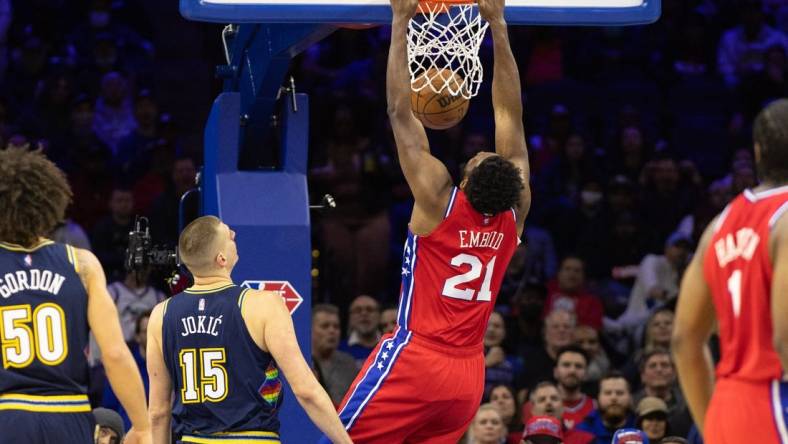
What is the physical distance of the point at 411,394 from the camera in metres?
6.45

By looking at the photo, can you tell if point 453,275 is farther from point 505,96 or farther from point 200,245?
point 200,245

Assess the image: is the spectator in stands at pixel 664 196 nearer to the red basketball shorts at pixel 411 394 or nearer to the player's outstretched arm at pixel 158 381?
the red basketball shorts at pixel 411 394

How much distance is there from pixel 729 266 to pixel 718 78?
11096mm

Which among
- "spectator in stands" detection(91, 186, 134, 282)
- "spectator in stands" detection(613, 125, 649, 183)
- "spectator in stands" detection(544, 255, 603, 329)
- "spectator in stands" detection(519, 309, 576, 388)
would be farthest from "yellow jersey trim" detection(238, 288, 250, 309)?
"spectator in stands" detection(613, 125, 649, 183)

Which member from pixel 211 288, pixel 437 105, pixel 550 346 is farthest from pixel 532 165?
pixel 211 288

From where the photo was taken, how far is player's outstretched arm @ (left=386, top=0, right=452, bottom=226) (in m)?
6.49

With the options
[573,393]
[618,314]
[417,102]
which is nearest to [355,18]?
[417,102]

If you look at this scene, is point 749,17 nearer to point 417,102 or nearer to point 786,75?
point 786,75

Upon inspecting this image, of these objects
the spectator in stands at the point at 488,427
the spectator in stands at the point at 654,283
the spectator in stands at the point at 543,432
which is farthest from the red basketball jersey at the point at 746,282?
the spectator in stands at the point at 654,283

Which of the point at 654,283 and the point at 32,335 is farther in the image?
the point at 654,283

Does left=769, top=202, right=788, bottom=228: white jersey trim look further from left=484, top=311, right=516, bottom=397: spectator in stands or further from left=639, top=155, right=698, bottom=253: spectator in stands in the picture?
left=639, top=155, right=698, bottom=253: spectator in stands

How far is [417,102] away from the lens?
7.04 meters

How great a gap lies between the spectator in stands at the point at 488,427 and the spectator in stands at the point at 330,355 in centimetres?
122

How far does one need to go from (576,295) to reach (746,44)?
4.63 m
